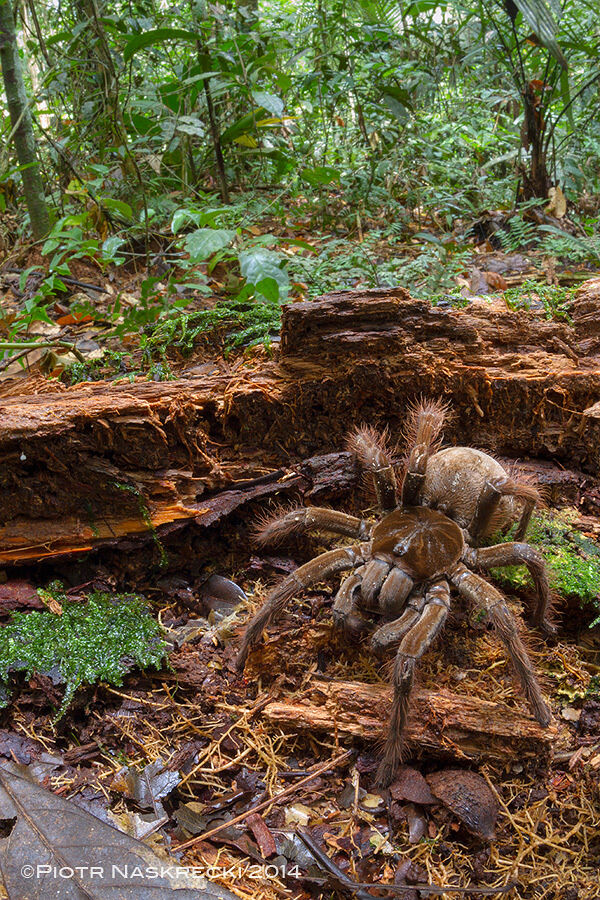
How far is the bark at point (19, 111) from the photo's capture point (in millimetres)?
4711

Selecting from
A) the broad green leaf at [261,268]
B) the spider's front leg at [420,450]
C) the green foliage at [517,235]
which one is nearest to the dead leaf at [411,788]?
the spider's front leg at [420,450]

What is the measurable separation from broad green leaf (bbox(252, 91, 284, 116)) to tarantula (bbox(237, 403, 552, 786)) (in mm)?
3010

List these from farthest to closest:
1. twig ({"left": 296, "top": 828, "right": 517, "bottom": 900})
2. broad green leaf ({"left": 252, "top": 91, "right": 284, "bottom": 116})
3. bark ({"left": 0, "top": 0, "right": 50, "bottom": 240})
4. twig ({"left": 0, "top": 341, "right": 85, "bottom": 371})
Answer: broad green leaf ({"left": 252, "top": 91, "right": 284, "bottom": 116}) < bark ({"left": 0, "top": 0, "right": 50, "bottom": 240}) < twig ({"left": 0, "top": 341, "right": 85, "bottom": 371}) < twig ({"left": 296, "top": 828, "right": 517, "bottom": 900})

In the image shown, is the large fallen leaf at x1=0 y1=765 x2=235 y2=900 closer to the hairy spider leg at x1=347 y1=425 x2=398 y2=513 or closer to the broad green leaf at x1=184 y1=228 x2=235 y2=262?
the hairy spider leg at x1=347 y1=425 x2=398 y2=513

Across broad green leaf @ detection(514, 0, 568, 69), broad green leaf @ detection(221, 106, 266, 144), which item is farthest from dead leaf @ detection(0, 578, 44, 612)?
broad green leaf @ detection(514, 0, 568, 69)

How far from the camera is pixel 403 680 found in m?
2.30

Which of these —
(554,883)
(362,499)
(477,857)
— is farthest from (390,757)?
(362,499)

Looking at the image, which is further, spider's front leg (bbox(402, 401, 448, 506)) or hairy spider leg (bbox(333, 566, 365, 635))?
spider's front leg (bbox(402, 401, 448, 506))

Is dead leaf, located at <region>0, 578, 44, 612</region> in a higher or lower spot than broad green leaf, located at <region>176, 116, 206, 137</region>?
lower

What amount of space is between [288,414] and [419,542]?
2.98 feet

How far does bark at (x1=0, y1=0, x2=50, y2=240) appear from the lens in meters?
4.71

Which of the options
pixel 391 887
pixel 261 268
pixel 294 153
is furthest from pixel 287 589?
pixel 294 153

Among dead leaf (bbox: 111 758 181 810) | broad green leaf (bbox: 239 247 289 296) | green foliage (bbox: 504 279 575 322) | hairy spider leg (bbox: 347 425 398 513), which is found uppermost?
broad green leaf (bbox: 239 247 289 296)

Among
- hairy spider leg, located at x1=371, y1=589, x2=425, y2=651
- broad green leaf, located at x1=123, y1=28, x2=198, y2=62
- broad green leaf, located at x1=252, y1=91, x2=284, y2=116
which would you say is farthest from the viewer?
broad green leaf, located at x1=252, y1=91, x2=284, y2=116
